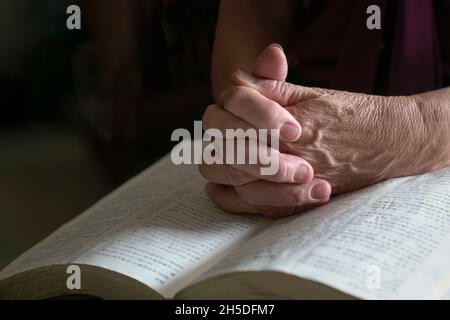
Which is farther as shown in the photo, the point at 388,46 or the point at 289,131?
the point at 388,46

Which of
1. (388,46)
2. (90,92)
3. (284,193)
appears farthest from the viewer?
(90,92)

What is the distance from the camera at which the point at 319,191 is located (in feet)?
2.41

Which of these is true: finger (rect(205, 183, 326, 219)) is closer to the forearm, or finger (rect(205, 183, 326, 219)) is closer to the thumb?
the thumb

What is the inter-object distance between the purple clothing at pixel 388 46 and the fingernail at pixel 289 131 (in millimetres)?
360

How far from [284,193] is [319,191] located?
0.04 metres

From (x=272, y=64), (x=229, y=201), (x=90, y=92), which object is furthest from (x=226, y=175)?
(x=90, y=92)

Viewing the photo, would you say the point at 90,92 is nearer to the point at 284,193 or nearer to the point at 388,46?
the point at 388,46

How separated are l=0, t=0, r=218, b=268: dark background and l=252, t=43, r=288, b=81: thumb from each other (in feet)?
2.13

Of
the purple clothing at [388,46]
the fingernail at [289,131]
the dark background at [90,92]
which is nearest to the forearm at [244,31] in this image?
the purple clothing at [388,46]

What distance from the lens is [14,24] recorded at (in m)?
1.44

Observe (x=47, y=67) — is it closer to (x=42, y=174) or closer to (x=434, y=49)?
(x=42, y=174)
